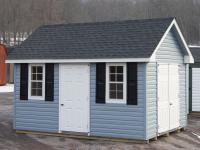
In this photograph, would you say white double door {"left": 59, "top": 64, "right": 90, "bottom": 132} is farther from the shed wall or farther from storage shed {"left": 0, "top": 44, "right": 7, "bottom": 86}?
storage shed {"left": 0, "top": 44, "right": 7, "bottom": 86}

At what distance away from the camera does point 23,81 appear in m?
15.0

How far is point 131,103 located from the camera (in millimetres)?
13211

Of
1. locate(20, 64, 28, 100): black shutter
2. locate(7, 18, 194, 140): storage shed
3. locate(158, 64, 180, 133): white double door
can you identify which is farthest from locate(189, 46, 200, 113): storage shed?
locate(20, 64, 28, 100): black shutter

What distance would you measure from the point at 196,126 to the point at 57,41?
21.1 ft

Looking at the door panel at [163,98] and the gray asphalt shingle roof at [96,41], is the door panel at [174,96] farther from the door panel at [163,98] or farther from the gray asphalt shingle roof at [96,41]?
the gray asphalt shingle roof at [96,41]

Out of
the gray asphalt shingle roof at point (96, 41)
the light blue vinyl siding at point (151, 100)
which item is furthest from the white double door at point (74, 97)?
the light blue vinyl siding at point (151, 100)

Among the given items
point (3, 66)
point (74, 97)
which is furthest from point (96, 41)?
point (3, 66)

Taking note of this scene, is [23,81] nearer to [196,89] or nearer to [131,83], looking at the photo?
[131,83]

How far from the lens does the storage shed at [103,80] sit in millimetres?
13227

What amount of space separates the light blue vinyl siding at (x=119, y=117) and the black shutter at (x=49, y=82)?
4.59 feet

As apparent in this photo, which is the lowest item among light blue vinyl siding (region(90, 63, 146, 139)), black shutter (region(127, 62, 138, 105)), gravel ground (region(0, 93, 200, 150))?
gravel ground (region(0, 93, 200, 150))

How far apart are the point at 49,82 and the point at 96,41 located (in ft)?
6.57

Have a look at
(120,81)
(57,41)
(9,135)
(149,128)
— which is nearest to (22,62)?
(57,41)

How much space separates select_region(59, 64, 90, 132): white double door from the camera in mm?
13977
